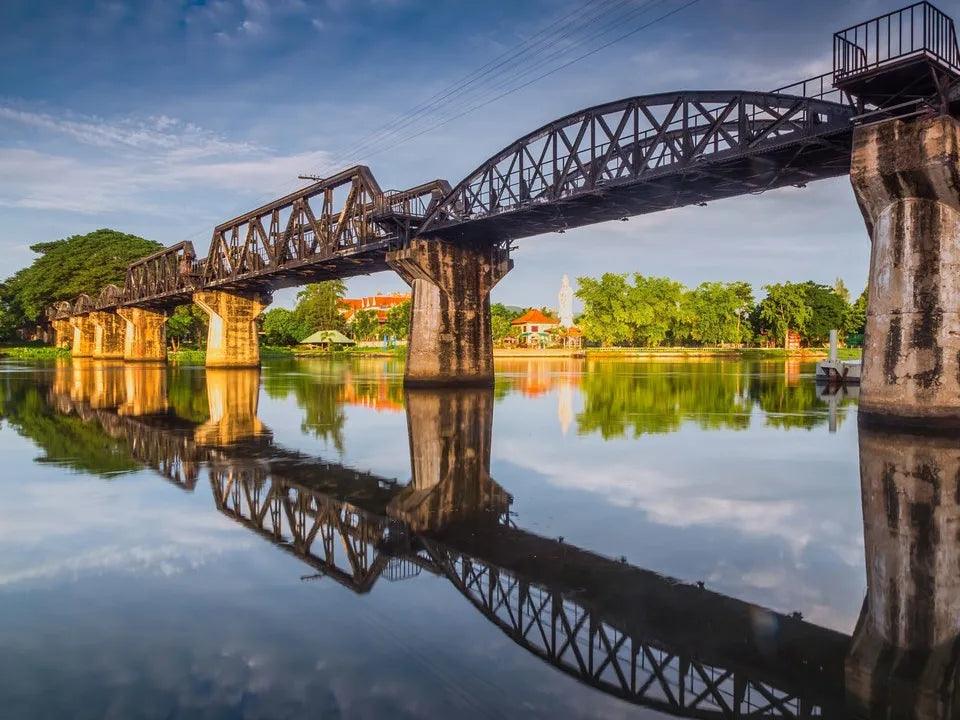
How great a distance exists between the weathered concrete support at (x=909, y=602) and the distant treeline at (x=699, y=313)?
11934 centimetres

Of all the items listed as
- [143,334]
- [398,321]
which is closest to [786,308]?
[398,321]

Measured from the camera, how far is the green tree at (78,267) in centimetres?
12131

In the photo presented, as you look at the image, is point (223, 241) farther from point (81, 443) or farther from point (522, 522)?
point (522, 522)

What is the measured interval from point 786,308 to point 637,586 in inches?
5350

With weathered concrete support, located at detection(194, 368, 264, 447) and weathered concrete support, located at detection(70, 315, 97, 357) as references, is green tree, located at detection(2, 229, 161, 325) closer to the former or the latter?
weathered concrete support, located at detection(70, 315, 97, 357)

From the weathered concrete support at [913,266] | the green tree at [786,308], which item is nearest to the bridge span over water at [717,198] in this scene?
the weathered concrete support at [913,266]

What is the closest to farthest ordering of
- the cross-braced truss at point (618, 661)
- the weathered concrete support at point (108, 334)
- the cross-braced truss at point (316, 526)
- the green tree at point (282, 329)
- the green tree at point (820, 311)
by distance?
1. the cross-braced truss at point (618, 661)
2. the cross-braced truss at point (316, 526)
3. the weathered concrete support at point (108, 334)
4. the green tree at point (820, 311)
5. the green tree at point (282, 329)

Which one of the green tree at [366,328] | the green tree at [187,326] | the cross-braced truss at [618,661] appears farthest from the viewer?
the green tree at [366,328]

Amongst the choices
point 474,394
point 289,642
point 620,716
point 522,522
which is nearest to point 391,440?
point 522,522

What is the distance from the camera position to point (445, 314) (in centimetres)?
4356

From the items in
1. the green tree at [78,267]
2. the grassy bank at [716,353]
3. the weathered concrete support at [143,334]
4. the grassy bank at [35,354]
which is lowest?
the grassy bank at [716,353]

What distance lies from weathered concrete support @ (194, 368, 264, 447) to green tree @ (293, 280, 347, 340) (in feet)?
363

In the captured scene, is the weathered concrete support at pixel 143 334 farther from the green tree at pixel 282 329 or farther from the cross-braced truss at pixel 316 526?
the cross-braced truss at pixel 316 526

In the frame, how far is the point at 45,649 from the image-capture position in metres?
6.37
